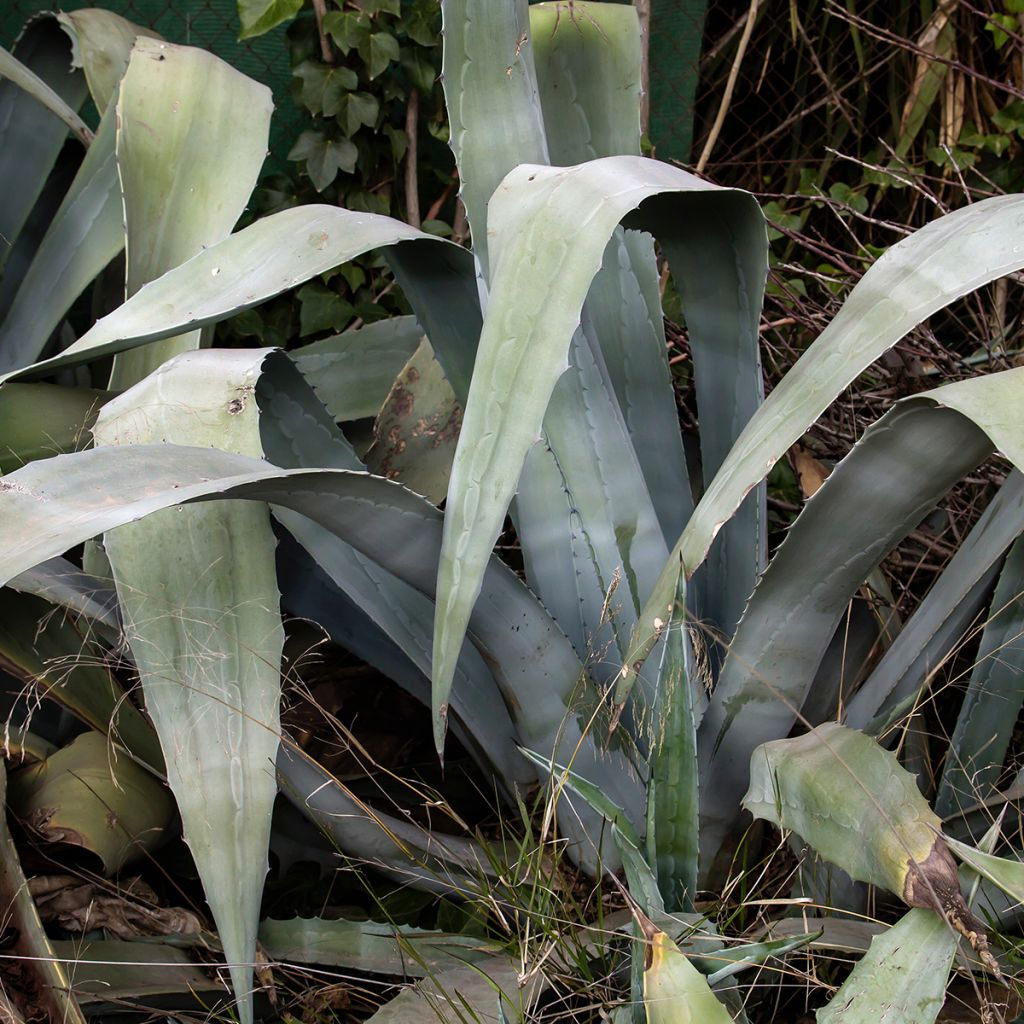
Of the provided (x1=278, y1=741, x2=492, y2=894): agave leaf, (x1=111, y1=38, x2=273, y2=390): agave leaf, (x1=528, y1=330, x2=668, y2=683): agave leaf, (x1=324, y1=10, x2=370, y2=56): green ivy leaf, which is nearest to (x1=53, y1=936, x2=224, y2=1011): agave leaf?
(x1=278, y1=741, x2=492, y2=894): agave leaf

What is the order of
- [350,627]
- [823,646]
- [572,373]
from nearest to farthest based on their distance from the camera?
[823,646] → [572,373] → [350,627]

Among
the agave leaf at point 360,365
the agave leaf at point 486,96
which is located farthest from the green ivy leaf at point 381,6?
the agave leaf at point 486,96

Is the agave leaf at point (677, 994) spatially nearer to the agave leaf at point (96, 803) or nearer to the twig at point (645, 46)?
the agave leaf at point (96, 803)

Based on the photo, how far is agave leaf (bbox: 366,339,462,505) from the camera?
3.76 feet

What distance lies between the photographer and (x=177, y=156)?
3.78 feet

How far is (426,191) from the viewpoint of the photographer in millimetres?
1959

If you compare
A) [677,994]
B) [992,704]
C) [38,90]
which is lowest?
[992,704]

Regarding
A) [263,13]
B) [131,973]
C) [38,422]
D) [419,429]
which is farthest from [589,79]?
[131,973]

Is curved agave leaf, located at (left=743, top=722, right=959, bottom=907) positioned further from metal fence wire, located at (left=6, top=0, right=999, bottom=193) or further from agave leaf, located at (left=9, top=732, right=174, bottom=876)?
metal fence wire, located at (left=6, top=0, right=999, bottom=193)

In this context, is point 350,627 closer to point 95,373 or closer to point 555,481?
point 555,481

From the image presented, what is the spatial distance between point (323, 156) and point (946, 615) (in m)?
1.24

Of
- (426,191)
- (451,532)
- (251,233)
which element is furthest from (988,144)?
(451,532)

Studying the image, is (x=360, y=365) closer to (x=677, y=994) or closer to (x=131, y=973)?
(x=131, y=973)

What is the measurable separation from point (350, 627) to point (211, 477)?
0.39 meters
